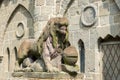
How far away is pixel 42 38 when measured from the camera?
6.94 m

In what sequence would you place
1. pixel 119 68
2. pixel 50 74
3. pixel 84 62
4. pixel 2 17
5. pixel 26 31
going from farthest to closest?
pixel 2 17, pixel 26 31, pixel 84 62, pixel 119 68, pixel 50 74

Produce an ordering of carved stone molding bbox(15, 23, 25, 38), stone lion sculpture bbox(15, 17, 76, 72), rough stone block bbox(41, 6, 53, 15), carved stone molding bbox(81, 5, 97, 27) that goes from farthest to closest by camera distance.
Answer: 1. carved stone molding bbox(15, 23, 25, 38)
2. rough stone block bbox(41, 6, 53, 15)
3. carved stone molding bbox(81, 5, 97, 27)
4. stone lion sculpture bbox(15, 17, 76, 72)

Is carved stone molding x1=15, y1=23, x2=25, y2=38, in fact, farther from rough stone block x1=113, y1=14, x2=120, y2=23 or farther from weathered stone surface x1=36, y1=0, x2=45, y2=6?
rough stone block x1=113, y1=14, x2=120, y2=23

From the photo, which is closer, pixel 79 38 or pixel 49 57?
pixel 49 57

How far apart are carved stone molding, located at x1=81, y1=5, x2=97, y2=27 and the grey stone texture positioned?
9 centimetres

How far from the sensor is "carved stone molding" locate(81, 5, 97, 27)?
1005 centimetres

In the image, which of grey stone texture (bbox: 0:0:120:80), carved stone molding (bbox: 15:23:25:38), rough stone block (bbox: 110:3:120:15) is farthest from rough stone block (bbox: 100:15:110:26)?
carved stone molding (bbox: 15:23:25:38)

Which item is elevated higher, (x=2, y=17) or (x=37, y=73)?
(x=2, y=17)

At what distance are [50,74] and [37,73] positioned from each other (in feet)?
0.89

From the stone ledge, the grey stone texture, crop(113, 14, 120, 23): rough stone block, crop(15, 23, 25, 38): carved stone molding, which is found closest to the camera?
the stone ledge

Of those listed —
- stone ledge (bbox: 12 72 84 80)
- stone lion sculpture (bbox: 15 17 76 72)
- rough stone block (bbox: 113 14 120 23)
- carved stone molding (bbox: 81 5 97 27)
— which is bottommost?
stone ledge (bbox: 12 72 84 80)

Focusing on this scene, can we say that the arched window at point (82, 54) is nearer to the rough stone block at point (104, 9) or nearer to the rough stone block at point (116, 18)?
the rough stone block at point (104, 9)

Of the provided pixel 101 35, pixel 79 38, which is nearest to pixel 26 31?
pixel 79 38

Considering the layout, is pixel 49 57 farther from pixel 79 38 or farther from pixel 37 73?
pixel 79 38
